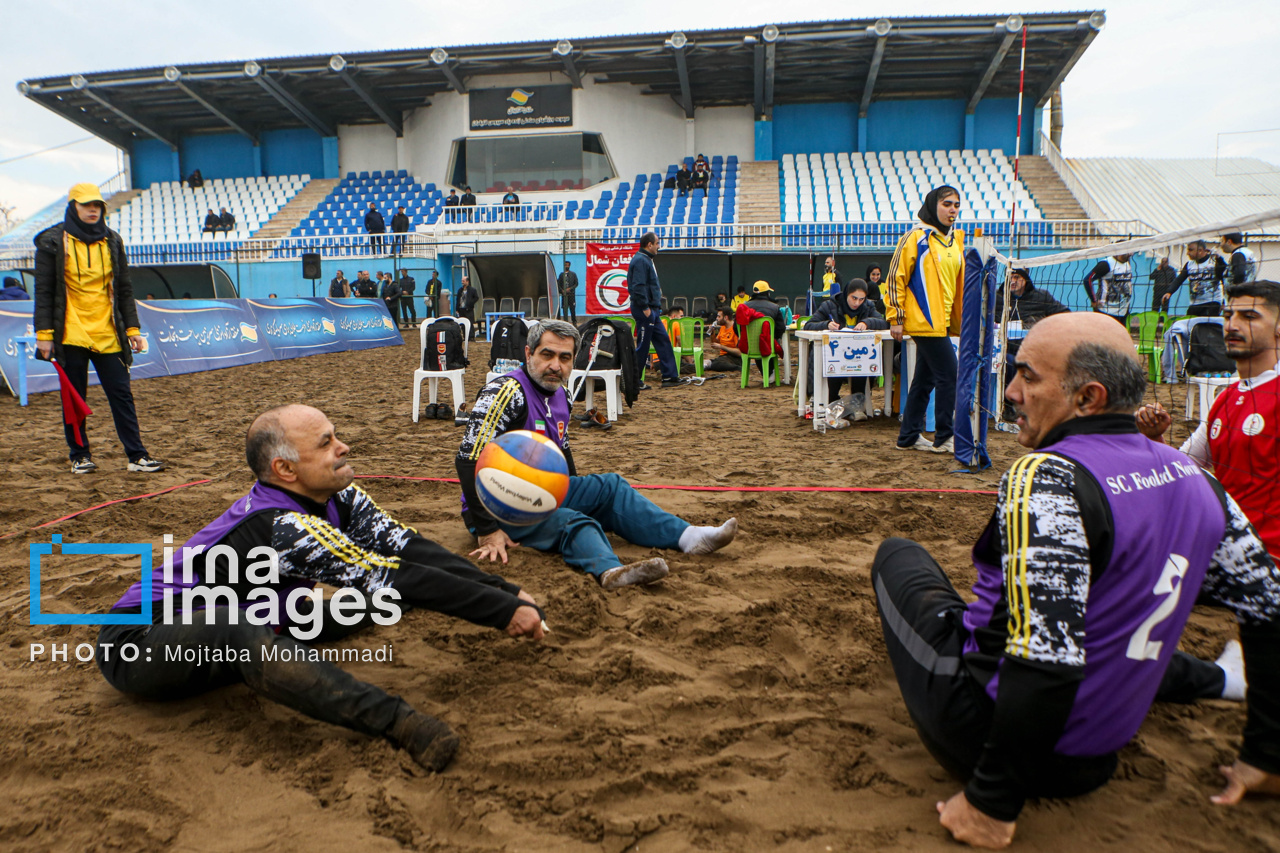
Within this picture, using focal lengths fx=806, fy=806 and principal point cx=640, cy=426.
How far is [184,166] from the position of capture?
3438cm

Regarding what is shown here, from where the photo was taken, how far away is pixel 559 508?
391cm

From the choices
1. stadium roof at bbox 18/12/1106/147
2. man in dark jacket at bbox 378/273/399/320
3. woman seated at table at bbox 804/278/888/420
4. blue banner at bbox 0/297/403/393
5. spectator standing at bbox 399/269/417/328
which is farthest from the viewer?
stadium roof at bbox 18/12/1106/147

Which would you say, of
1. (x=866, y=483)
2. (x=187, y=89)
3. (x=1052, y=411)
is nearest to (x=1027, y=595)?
(x=1052, y=411)

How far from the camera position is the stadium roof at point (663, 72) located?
24.8m

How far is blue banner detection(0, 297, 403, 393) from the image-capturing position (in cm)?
1033

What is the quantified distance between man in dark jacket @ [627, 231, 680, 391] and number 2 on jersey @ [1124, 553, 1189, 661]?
8.86 metres

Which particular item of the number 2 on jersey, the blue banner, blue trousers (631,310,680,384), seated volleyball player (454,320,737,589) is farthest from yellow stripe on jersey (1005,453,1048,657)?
the blue banner

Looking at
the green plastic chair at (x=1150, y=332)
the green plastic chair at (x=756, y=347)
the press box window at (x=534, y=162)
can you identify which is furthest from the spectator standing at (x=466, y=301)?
the green plastic chair at (x=1150, y=332)

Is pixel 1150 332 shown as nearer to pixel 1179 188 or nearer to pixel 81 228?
pixel 81 228

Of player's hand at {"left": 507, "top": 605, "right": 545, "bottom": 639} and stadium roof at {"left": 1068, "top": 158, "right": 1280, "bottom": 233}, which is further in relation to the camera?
stadium roof at {"left": 1068, "top": 158, "right": 1280, "bottom": 233}

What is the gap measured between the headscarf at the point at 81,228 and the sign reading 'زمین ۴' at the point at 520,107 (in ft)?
82.6

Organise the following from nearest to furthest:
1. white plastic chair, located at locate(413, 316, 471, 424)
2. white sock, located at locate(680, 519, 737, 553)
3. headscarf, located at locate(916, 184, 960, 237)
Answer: white sock, located at locate(680, 519, 737, 553) → headscarf, located at locate(916, 184, 960, 237) → white plastic chair, located at locate(413, 316, 471, 424)

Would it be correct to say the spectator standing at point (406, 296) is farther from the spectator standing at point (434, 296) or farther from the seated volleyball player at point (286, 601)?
the seated volleyball player at point (286, 601)

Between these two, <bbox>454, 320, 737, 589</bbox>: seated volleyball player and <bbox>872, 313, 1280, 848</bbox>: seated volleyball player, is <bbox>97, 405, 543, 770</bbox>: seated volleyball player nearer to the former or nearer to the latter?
<bbox>454, 320, 737, 589</bbox>: seated volleyball player
